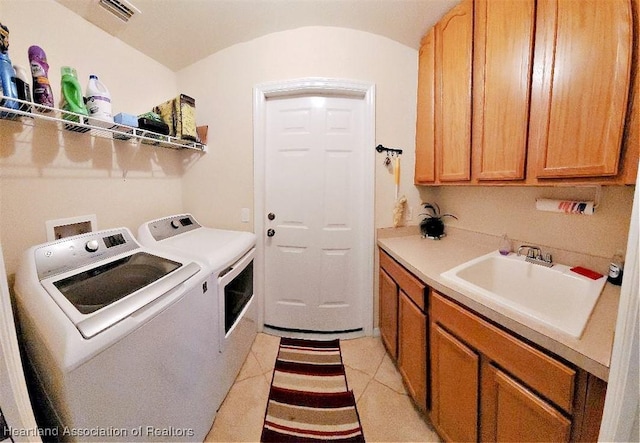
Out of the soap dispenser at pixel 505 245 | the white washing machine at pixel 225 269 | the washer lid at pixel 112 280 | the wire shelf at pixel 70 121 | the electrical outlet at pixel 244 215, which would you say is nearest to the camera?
the washer lid at pixel 112 280

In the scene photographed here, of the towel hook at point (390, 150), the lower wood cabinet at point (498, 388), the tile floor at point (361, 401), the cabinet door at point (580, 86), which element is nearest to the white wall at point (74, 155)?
the tile floor at point (361, 401)

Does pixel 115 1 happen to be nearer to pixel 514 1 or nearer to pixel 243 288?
pixel 243 288

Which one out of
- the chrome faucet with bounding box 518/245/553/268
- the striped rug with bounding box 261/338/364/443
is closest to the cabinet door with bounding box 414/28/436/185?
the chrome faucet with bounding box 518/245/553/268

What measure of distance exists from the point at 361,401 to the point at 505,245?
51.8 inches

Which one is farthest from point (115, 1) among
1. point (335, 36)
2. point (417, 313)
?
point (417, 313)

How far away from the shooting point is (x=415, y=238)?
6.05ft

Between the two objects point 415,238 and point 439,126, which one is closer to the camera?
point 439,126

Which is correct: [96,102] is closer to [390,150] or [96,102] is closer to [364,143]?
[364,143]

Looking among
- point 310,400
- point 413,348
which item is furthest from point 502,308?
point 310,400

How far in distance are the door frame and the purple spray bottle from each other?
109cm

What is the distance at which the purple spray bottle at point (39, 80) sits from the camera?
95cm

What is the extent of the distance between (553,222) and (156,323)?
1.95 metres

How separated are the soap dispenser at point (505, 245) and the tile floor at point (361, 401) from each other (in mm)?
1078

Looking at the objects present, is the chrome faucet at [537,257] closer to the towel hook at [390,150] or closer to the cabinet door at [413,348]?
the cabinet door at [413,348]
